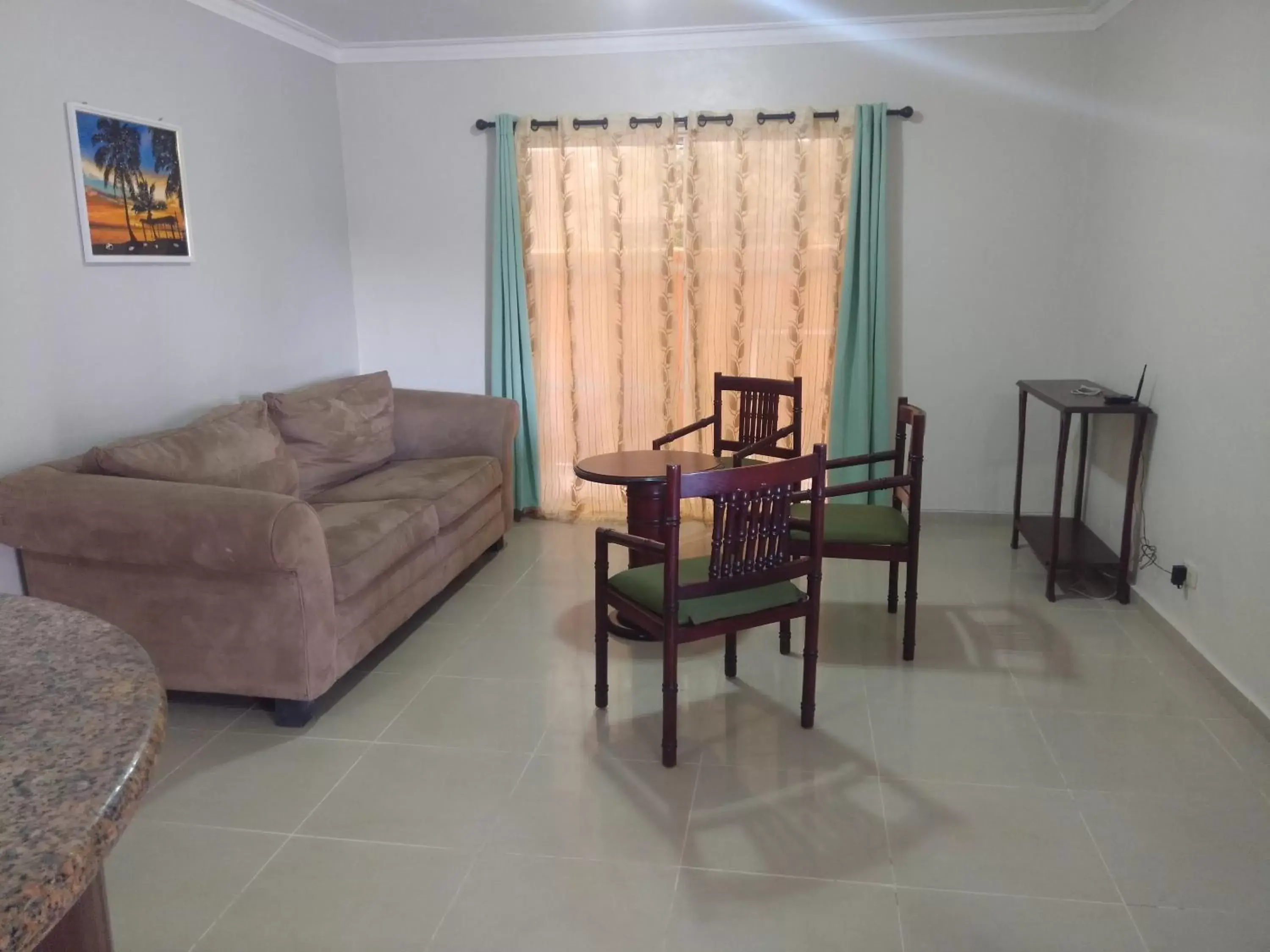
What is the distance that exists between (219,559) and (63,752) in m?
2.01

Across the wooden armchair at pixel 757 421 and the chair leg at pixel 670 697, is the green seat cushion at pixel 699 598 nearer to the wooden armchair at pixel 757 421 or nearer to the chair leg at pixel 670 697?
the chair leg at pixel 670 697

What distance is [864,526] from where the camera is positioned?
130 inches

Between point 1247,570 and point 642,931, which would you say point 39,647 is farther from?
point 1247,570

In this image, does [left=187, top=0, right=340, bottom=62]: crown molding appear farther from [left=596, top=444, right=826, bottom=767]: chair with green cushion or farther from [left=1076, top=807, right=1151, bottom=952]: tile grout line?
[left=1076, top=807, right=1151, bottom=952]: tile grout line

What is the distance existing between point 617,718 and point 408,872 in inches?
35.1

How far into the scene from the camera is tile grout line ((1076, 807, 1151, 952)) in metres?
1.93

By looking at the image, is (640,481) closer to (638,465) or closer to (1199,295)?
(638,465)

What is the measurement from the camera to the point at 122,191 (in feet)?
11.2

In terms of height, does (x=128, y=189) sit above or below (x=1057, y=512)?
above

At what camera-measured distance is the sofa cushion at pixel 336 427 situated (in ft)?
12.8

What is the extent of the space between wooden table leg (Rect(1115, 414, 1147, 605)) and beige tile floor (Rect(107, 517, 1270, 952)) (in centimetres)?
34

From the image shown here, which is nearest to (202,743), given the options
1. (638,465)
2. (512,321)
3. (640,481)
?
(640,481)

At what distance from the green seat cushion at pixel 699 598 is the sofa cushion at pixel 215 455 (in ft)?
4.23

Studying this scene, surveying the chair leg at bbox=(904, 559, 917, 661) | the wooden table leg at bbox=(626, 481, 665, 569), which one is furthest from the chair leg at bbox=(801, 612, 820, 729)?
the wooden table leg at bbox=(626, 481, 665, 569)
